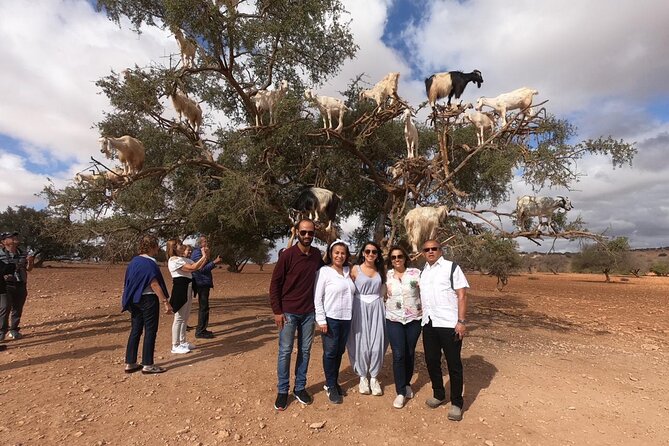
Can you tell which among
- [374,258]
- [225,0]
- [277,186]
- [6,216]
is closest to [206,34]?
[225,0]

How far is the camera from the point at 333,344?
4.03 m

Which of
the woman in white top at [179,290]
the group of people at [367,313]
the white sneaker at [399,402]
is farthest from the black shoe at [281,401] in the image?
the woman in white top at [179,290]

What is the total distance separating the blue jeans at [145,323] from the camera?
15.5 feet

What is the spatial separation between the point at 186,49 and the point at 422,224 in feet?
19.3

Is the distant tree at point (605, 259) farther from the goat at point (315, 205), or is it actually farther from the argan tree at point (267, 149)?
the goat at point (315, 205)

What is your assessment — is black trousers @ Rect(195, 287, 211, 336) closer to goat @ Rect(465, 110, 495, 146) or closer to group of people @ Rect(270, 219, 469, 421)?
group of people @ Rect(270, 219, 469, 421)

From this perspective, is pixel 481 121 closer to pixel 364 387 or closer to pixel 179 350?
pixel 364 387

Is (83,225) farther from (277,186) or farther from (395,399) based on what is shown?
(395,399)

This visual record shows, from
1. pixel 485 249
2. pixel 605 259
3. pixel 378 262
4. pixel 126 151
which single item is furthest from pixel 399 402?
pixel 605 259

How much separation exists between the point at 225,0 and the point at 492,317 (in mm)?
10699

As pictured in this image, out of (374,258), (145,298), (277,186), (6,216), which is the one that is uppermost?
(6,216)

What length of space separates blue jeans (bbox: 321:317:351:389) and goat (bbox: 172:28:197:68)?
5948mm

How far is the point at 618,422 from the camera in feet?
12.8

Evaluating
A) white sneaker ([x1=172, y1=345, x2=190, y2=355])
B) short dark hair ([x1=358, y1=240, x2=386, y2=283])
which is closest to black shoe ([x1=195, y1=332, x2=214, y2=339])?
white sneaker ([x1=172, y1=345, x2=190, y2=355])
